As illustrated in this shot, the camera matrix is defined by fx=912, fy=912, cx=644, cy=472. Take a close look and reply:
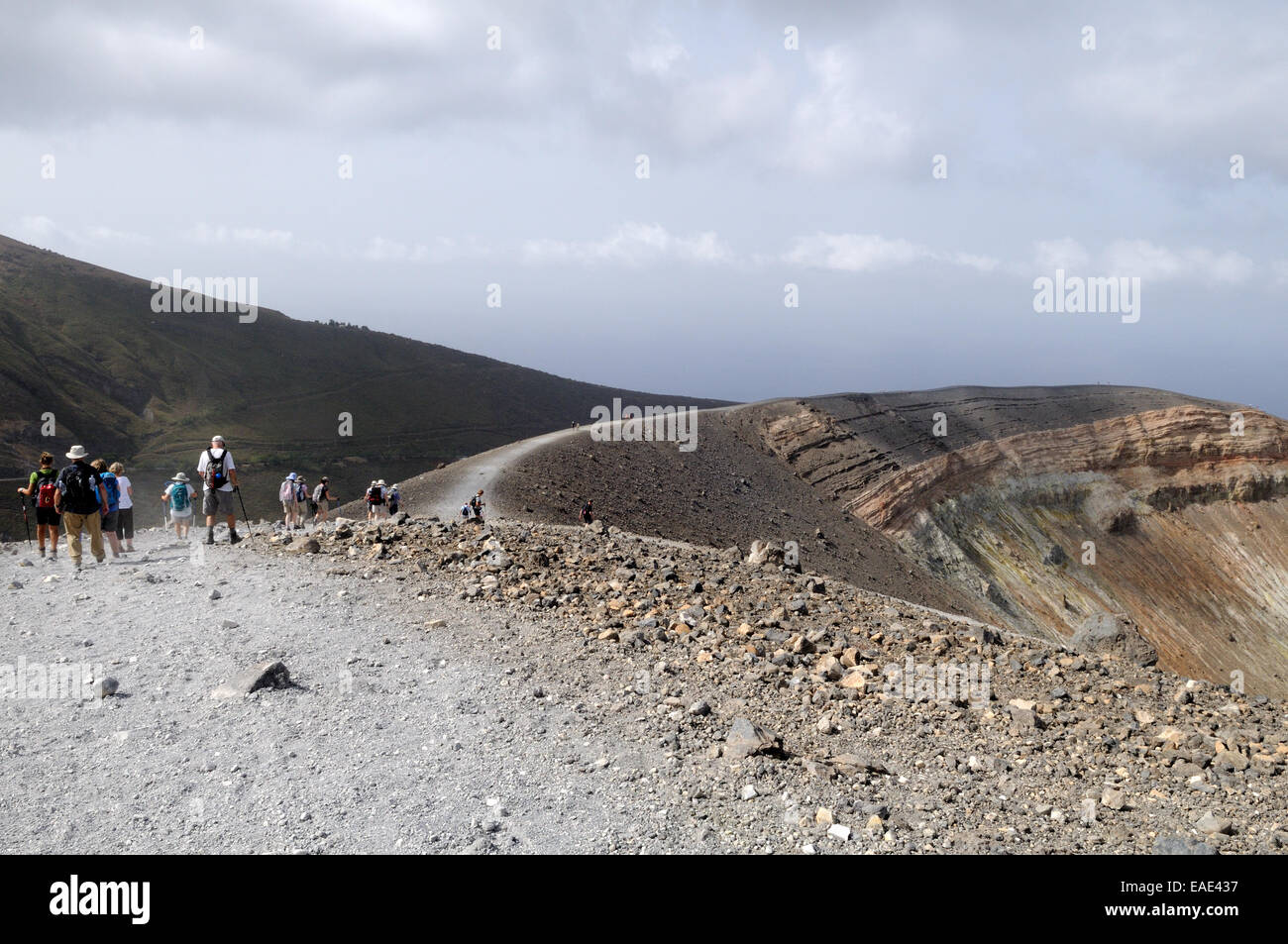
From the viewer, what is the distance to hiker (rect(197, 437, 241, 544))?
14484 millimetres

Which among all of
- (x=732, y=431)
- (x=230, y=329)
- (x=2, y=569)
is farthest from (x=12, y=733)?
(x=230, y=329)

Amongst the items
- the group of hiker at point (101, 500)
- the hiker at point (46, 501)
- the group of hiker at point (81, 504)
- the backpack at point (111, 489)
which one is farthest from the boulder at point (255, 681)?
the hiker at point (46, 501)

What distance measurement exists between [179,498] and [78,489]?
11.2ft

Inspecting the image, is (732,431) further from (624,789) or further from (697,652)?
(624,789)

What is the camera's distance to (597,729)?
767 cm

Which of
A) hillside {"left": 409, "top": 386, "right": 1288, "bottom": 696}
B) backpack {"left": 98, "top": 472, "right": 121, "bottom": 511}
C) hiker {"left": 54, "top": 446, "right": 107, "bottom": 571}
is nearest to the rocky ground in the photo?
hiker {"left": 54, "top": 446, "right": 107, "bottom": 571}

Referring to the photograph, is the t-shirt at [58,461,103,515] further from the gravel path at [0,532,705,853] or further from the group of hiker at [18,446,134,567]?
the gravel path at [0,532,705,853]

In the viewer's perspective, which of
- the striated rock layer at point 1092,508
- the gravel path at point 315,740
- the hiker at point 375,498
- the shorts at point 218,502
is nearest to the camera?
the gravel path at point 315,740

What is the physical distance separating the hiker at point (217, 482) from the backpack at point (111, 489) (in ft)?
5.51

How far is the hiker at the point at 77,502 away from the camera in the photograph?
43.9ft

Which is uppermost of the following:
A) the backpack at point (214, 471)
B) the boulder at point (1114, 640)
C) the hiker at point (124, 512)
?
the backpack at point (214, 471)

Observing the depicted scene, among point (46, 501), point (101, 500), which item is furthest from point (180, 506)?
point (101, 500)

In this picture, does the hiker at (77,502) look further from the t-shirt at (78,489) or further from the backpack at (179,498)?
the backpack at (179,498)

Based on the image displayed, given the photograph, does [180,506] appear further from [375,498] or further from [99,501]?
[375,498]
